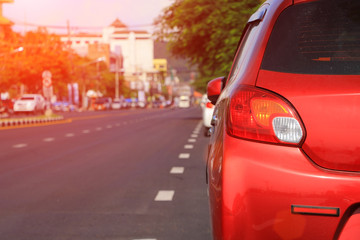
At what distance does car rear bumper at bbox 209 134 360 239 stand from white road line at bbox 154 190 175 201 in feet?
14.6

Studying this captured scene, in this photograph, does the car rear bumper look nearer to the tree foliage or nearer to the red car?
the red car

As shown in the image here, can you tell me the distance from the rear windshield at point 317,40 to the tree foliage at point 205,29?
778 inches

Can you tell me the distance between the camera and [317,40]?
3131mm

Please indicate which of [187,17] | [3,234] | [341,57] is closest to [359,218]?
[341,57]

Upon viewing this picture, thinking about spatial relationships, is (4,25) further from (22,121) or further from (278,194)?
(278,194)

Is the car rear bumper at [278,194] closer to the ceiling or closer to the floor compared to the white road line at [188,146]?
closer to the ceiling

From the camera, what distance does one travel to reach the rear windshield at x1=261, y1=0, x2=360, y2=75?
3.05 m

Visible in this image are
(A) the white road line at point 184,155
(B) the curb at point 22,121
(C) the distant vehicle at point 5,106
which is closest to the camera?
(A) the white road line at point 184,155

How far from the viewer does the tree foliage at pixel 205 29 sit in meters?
24.9

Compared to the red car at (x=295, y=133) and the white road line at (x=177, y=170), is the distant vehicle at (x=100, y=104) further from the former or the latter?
the red car at (x=295, y=133)

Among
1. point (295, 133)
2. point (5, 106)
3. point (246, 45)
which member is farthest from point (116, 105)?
point (295, 133)

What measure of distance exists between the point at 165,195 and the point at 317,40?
4913 mm

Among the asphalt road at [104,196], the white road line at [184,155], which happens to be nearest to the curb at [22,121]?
the asphalt road at [104,196]

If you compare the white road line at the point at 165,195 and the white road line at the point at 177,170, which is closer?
the white road line at the point at 165,195
